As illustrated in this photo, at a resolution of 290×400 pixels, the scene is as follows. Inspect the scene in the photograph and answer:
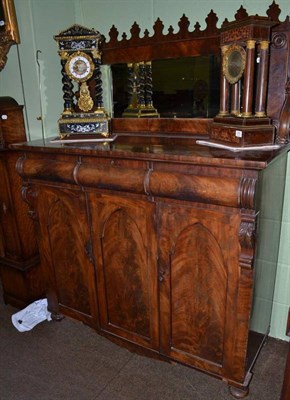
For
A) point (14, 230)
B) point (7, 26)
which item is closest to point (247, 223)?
point (14, 230)

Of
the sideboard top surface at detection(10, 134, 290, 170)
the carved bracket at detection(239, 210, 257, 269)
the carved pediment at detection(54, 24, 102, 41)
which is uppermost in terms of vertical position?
the carved pediment at detection(54, 24, 102, 41)

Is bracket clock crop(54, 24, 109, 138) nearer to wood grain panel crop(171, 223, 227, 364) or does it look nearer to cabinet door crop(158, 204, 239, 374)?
cabinet door crop(158, 204, 239, 374)

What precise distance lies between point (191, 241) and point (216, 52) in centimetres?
106

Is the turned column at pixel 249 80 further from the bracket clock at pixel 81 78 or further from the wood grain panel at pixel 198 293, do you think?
the bracket clock at pixel 81 78

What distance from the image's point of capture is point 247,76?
1567 mm

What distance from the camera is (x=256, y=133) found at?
1559 mm

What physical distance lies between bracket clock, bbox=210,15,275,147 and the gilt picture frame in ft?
4.66

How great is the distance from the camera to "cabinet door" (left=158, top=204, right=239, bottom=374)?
1549 mm

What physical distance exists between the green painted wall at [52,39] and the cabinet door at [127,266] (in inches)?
33.5

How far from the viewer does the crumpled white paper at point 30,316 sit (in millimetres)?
2383

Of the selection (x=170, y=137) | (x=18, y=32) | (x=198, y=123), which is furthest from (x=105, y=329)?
(x=18, y=32)

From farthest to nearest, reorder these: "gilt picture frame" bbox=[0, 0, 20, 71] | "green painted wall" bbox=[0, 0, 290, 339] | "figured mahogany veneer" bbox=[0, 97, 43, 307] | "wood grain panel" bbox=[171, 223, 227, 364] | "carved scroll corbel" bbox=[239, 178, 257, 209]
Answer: "figured mahogany veneer" bbox=[0, 97, 43, 307]
"gilt picture frame" bbox=[0, 0, 20, 71]
"green painted wall" bbox=[0, 0, 290, 339]
"wood grain panel" bbox=[171, 223, 227, 364]
"carved scroll corbel" bbox=[239, 178, 257, 209]

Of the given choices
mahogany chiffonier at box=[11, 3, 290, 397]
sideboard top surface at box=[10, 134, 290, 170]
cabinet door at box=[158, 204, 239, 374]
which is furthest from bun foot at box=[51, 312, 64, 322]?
sideboard top surface at box=[10, 134, 290, 170]

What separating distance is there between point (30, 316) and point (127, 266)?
1011 millimetres
